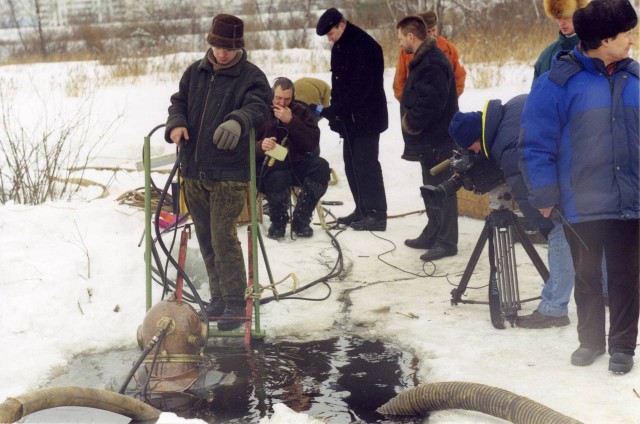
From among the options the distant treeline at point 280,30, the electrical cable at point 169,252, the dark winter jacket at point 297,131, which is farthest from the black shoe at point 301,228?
the distant treeline at point 280,30

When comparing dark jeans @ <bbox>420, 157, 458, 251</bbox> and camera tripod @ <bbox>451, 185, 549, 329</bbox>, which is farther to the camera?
dark jeans @ <bbox>420, 157, 458, 251</bbox>

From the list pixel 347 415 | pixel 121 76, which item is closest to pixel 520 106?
pixel 347 415

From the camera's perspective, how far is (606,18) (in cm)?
→ 443

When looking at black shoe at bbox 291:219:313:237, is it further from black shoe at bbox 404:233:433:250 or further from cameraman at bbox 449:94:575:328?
cameraman at bbox 449:94:575:328

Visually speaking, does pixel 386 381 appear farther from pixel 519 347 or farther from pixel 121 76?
pixel 121 76

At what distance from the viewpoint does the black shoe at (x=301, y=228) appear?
835cm

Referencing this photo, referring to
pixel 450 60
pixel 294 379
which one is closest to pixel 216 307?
pixel 294 379

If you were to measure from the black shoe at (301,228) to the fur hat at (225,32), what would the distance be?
2.83 m

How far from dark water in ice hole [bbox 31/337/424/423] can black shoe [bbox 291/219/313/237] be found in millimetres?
2511

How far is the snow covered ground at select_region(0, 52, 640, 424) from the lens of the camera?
4.77 metres

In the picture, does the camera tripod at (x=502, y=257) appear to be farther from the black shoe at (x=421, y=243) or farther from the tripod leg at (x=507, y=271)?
the black shoe at (x=421, y=243)

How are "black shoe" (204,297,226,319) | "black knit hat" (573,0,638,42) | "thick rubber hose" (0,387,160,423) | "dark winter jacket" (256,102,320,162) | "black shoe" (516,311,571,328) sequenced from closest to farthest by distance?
"thick rubber hose" (0,387,160,423), "black knit hat" (573,0,638,42), "black shoe" (516,311,571,328), "black shoe" (204,297,226,319), "dark winter jacket" (256,102,320,162)

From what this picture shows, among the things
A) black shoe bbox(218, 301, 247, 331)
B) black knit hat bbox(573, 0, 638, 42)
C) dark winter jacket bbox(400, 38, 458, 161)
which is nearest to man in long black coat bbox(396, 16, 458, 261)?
dark winter jacket bbox(400, 38, 458, 161)

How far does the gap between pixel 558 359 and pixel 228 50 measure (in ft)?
9.06
